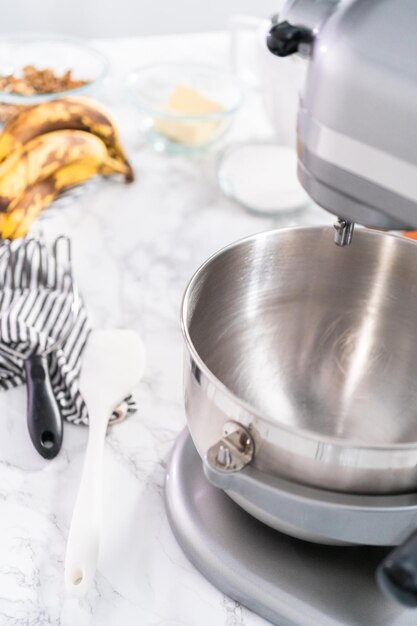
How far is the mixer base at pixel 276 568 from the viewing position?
50 cm

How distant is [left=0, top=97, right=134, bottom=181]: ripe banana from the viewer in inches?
34.0

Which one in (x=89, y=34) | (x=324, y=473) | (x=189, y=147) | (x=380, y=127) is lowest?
(x=89, y=34)

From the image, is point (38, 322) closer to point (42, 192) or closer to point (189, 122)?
point (42, 192)

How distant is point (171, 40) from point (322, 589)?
0.91 meters

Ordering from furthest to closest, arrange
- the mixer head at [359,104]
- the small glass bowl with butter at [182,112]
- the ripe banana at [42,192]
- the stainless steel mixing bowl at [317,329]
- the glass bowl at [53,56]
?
the glass bowl at [53,56] < the small glass bowl with butter at [182,112] < the ripe banana at [42,192] < the stainless steel mixing bowl at [317,329] < the mixer head at [359,104]

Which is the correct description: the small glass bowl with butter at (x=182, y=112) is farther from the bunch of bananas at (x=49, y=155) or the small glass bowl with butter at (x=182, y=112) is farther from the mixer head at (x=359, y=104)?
the mixer head at (x=359, y=104)

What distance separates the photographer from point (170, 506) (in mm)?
569

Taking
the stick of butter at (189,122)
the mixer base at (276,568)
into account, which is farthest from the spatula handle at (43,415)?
the stick of butter at (189,122)

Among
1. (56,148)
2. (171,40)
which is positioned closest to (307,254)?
(56,148)

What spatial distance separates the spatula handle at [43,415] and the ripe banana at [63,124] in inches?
11.5

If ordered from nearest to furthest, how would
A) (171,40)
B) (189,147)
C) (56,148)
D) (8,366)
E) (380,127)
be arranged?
(380,127) → (8,366) → (56,148) → (189,147) → (171,40)

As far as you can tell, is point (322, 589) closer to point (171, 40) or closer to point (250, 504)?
point (250, 504)

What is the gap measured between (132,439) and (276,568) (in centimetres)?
17

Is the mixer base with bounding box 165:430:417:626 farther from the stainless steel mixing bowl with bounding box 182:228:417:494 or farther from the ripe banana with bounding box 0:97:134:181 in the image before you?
the ripe banana with bounding box 0:97:134:181
